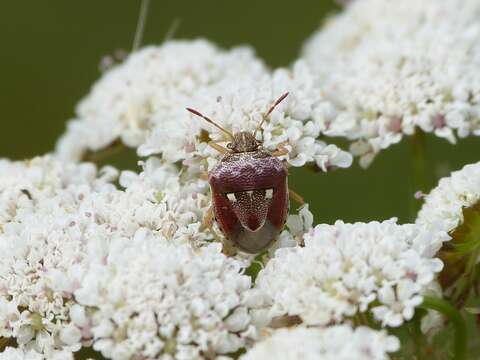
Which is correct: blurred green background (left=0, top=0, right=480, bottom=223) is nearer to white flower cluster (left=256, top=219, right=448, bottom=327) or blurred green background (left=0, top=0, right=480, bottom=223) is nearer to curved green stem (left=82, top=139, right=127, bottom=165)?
curved green stem (left=82, top=139, right=127, bottom=165)

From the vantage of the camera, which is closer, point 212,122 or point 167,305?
point 167,305

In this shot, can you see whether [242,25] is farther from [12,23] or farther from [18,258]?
[18,258]

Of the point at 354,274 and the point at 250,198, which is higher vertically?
the point at 250,198

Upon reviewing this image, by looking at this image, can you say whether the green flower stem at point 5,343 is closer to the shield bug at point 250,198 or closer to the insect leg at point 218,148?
the shield bug at point 250,198

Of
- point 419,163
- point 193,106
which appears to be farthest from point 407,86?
point 193,106

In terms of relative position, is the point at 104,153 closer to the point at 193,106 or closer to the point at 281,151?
the point at 193,106

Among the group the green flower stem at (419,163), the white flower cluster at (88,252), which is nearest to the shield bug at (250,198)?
the white flower cluster at (88,252)
